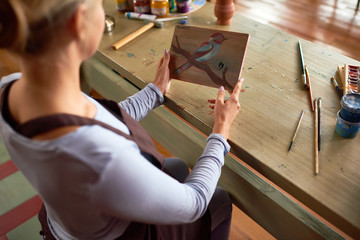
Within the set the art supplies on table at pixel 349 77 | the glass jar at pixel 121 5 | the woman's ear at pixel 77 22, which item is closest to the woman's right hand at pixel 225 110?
the art supplies on table at pixel 349 77

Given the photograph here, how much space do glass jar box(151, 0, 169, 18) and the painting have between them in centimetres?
39

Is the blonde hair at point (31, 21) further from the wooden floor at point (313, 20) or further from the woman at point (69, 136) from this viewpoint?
the wooden floor at point (313, 20)

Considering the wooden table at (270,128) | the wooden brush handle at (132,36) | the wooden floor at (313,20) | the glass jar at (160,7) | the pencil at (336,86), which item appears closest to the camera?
the wooden table at (270,128)

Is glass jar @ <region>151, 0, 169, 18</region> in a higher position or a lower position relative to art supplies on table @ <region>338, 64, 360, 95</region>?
higher

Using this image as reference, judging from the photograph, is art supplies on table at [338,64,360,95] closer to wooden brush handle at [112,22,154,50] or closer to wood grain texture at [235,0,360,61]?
wooden brush handle at [112,22,154,50]

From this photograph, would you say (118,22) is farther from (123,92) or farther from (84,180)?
(84,180)

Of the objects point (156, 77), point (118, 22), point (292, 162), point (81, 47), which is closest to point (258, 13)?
point (118, 22)

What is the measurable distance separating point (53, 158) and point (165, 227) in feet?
1.50

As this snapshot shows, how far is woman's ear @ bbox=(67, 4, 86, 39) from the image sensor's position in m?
0.52

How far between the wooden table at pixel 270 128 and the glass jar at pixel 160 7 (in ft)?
0.30

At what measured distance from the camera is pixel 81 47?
1.94ft

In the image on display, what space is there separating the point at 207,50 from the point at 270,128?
36 centimetres

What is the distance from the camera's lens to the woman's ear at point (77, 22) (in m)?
0.52

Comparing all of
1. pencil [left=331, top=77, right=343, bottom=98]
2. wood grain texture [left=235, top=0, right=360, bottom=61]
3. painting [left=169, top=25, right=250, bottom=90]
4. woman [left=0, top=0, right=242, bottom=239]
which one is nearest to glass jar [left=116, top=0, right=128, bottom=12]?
painting [left=169, top=25, right=250, bottom=90]
